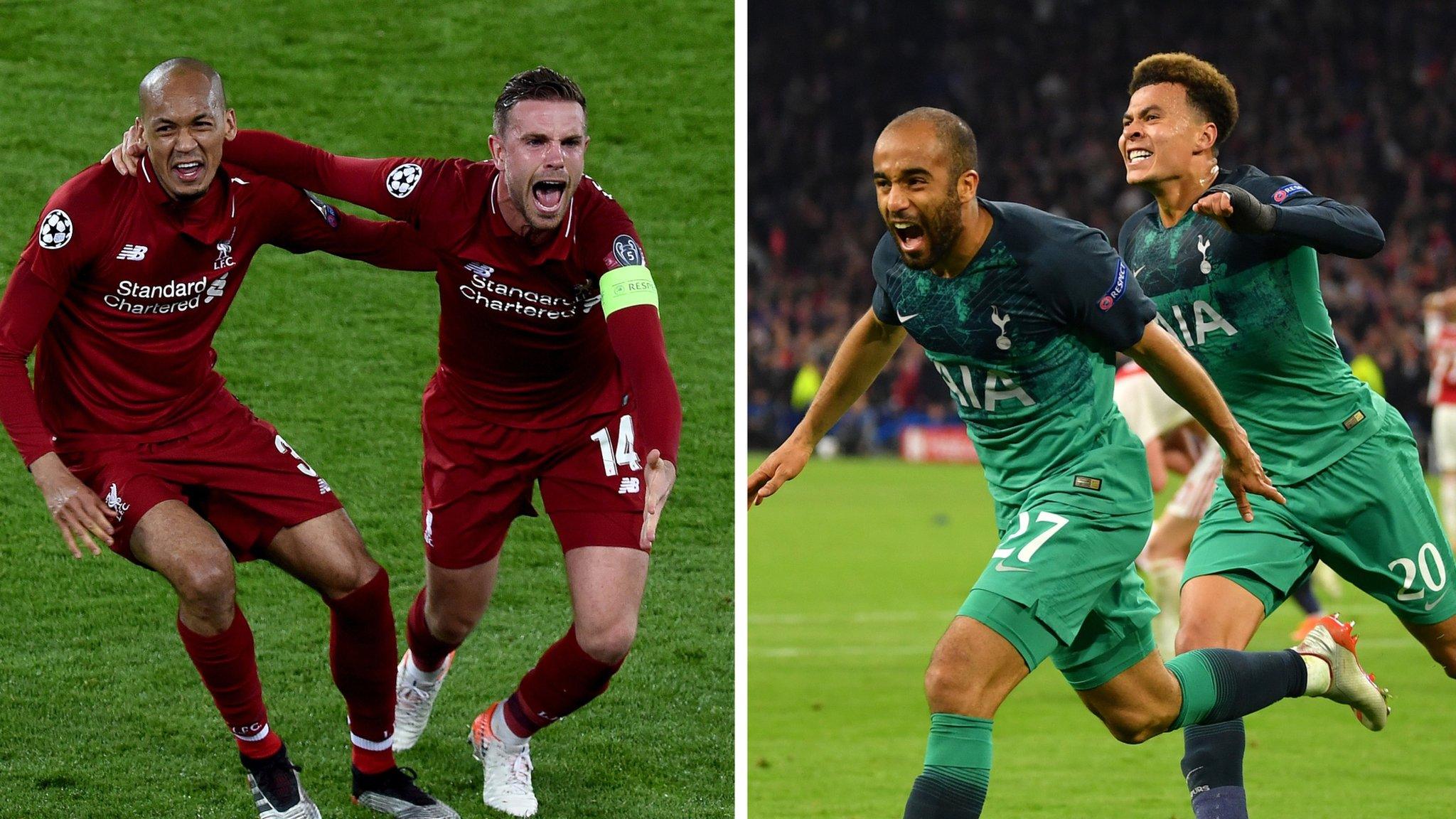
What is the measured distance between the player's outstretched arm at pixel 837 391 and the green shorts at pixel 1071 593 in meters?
0.63

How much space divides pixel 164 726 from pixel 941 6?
2617cm

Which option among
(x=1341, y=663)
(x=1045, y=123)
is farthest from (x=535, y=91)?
(x=1045, y=123)

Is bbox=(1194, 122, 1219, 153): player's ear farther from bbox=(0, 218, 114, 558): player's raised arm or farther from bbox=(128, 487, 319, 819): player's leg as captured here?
bbox=(0, 218, 114, 558): player's raised arm

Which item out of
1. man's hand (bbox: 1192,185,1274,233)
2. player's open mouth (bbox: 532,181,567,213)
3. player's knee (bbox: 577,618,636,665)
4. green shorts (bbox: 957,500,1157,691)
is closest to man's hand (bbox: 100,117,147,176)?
player's open mouth (bbox: 532,181,567,213)

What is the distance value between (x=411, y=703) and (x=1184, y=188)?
3.08 metres

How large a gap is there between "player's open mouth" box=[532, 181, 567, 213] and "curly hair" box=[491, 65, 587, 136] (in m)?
0.19

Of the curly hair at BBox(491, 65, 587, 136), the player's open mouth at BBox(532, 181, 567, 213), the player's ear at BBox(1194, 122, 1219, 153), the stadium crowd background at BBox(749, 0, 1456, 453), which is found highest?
the stadium crowd background at BBox(749, 0, 1456, 453)

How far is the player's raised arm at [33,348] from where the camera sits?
14.9 ft

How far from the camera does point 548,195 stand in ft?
15.6

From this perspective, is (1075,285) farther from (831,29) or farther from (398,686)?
(831,29)

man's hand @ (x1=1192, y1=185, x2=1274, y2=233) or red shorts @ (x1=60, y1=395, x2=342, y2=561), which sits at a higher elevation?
man's hand @ (x1=1192, y1=185, x2=1274, y2=233)

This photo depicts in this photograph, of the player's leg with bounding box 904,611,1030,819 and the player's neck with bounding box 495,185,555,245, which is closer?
the player's leg with bounding box 904,611,1030,819

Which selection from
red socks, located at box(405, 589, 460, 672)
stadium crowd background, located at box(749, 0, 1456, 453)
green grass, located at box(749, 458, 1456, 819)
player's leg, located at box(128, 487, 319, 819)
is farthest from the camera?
stadium crowd background, located at box(749, 0, 1456, 453)

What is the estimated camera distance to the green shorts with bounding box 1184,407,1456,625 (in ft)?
16.2
